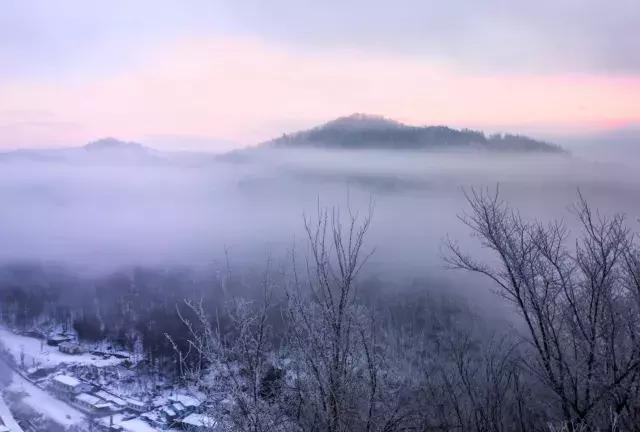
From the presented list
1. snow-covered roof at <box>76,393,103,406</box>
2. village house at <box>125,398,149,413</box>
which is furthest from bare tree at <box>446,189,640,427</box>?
snow-covered roof at <box>76,393,103,406</box>

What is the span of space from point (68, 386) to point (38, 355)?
13560mm

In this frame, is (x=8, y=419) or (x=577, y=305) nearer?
(x=577, y=305)

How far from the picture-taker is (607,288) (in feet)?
25.5

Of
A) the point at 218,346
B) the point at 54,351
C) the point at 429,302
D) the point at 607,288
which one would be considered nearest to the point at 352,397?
the point at 218,346

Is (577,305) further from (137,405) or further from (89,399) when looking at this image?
(89,399)

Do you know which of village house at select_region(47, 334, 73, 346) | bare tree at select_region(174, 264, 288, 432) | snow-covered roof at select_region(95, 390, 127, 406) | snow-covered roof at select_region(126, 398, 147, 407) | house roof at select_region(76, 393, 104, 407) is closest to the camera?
bare tree at select_region(174, 264, 288, 432)

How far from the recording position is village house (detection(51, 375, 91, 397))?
3154 cm

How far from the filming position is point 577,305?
26.2ft

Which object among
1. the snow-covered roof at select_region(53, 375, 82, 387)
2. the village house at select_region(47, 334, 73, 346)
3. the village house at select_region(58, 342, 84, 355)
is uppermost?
the snow-covered roof at select_region(53, 375, 82, 387)

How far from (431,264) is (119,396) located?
41961 millimetres

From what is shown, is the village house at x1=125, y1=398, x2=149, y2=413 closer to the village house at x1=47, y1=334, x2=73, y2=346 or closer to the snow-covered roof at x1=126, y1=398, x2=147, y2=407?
the snow-covered roof at x1=126, y1=398, x2=147, y2=407

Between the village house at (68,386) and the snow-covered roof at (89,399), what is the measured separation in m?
0.55

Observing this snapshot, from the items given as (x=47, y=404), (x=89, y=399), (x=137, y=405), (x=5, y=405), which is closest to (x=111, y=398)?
(x=89, y=399)

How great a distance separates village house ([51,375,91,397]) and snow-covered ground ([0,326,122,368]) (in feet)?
17.8
